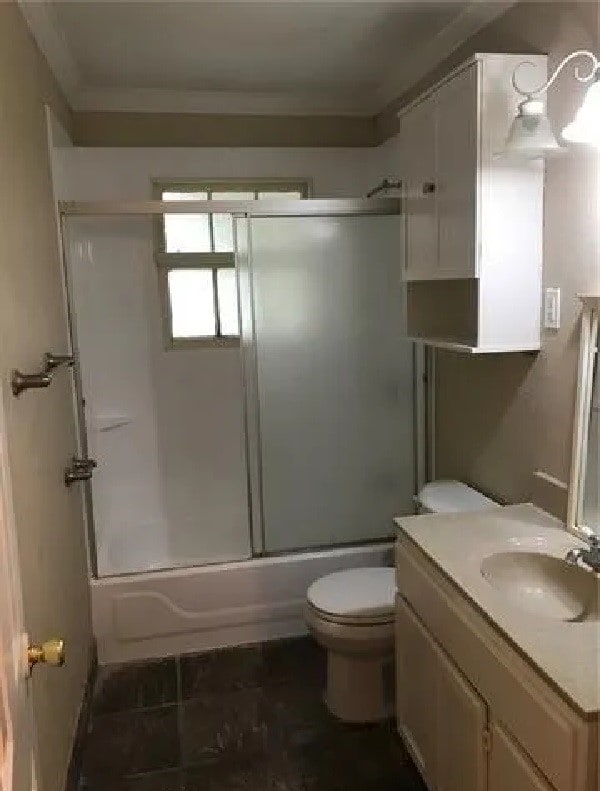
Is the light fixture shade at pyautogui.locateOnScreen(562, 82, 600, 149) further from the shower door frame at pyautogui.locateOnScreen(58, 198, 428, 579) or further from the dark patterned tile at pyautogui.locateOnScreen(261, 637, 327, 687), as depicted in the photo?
the dark patterned tile at pyautogui.locateOnScreen(261, 637, 327, 687)

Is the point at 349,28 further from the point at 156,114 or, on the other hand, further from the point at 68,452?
the point at 68,452

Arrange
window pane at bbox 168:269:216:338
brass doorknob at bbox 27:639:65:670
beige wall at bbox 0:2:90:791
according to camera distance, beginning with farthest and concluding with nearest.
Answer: window pane at bbox 168:269:216:338
beige wall at bbox 0:2:90:791
brass doorknob at bbox 27:639:65:670

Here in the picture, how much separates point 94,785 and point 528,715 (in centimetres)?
148

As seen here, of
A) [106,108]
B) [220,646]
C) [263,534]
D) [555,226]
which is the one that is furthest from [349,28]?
[220,646]

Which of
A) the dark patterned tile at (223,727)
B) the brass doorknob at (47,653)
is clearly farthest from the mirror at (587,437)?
the brass doorknob at (47,653)

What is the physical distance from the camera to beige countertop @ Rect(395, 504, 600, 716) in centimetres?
123

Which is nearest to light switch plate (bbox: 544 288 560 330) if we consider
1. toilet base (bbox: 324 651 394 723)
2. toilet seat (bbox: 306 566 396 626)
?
toilet seat (bbox: 306 566 396 626)

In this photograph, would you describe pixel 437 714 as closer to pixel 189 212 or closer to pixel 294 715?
pixel 294 715

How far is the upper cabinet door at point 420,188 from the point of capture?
226 centimetres

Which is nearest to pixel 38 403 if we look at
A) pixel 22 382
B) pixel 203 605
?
pixel 22 382

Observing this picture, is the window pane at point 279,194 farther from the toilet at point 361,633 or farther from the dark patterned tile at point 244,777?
the dark patterned tile at point 244,777

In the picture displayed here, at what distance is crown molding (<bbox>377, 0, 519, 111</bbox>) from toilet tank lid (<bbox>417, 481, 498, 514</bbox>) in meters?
1.64

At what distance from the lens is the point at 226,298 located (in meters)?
3.58

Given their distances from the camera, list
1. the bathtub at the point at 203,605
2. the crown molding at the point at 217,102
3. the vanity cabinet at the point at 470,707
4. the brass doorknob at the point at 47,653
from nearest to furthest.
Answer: the brass doorknob at the point at 47,653
the vanity cabinet at the point at 470,707
the bathtub at the point at 203,605
the crown molding at the point at 217,102
